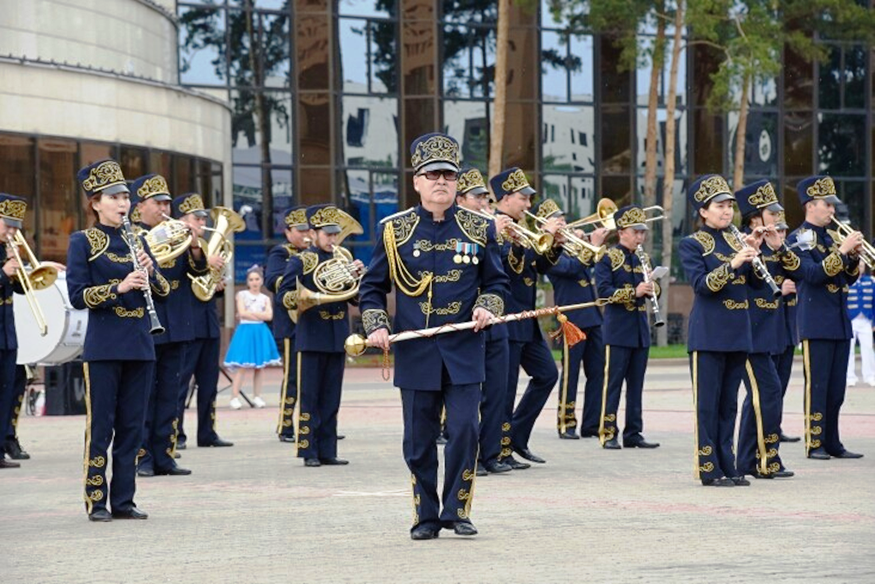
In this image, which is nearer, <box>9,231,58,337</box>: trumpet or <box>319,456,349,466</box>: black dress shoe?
<box>9,231,58,337</box>: trumpet

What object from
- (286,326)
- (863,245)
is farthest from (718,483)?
(286,326)

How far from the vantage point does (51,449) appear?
18.4 m

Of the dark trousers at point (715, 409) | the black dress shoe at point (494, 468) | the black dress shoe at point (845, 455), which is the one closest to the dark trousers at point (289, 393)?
the black dress shoe at point (494, 468)

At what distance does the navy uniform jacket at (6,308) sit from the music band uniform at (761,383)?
6.18 m

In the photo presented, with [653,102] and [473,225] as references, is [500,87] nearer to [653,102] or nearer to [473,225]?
[653,102]

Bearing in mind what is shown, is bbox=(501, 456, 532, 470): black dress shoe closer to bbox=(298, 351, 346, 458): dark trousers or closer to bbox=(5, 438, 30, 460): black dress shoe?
bbox=(298, 351, 346, 458): dark trousers

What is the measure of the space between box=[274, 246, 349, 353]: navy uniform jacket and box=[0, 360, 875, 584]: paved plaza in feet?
3.45

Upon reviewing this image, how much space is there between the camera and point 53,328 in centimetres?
2147

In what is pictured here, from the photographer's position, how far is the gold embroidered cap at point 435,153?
410 inches

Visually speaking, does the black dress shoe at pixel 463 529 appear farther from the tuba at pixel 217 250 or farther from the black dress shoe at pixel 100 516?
the tuba at pixel 217 250

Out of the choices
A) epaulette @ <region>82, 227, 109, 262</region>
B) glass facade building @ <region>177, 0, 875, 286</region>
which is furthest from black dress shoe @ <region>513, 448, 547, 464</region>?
glass facade building @ <region>177, 0, 875, 286</region>

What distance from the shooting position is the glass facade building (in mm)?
45531

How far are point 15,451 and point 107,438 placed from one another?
589 centimetres

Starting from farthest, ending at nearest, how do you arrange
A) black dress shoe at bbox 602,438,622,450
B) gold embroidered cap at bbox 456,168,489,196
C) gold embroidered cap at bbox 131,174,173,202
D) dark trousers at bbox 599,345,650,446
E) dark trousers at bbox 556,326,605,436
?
dark trousers at bbox 556,326,605,436, dark trousers at bbox 599,345,650,446, black dress shoe at bbox 602,438,622,450, gold embroidered cap at bbox 131,174,173,202, gold embroidered cap at bbox 456,168,489,196
